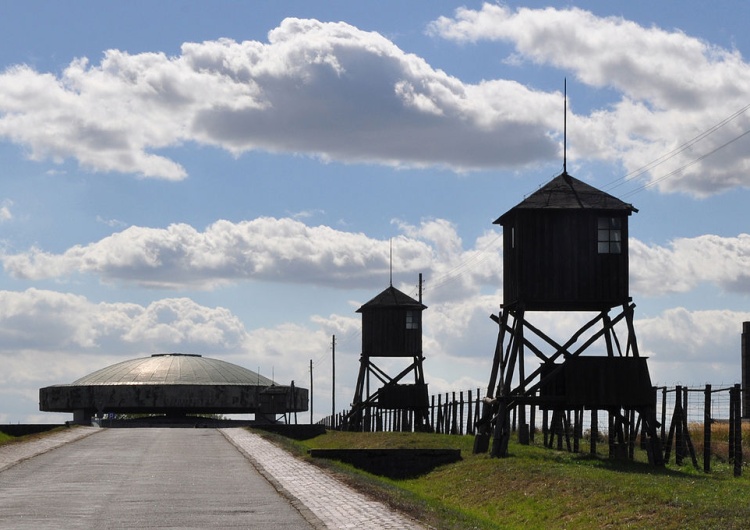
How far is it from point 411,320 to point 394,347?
1.72 metres

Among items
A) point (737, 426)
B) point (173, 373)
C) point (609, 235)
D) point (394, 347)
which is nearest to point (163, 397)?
point (173, 373)

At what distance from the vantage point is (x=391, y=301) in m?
62.7

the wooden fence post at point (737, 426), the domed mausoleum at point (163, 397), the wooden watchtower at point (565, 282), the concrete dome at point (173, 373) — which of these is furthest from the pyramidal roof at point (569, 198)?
the concrete dome at point (173, 373)

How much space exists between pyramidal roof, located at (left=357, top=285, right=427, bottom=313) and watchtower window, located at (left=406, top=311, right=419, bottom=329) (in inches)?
16.5

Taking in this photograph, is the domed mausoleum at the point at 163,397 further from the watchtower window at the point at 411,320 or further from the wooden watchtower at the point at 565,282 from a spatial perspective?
the wooden watchtower at the point at 565,282

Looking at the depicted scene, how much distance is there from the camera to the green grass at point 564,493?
1817 centimetres

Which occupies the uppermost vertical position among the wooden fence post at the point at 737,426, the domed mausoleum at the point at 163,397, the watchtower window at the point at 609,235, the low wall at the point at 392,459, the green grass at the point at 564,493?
the watchtower window at the point at 609,235

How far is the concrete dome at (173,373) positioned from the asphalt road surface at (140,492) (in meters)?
61.6

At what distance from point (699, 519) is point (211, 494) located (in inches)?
350

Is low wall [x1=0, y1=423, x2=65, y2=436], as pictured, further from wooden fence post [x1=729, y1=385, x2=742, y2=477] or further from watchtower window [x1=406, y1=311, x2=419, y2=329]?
wooden fence post [x1=729, y1=385, x2=742, y2=477]

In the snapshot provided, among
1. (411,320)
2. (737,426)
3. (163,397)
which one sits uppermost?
(411,320)

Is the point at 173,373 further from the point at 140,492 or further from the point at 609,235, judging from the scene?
the point at 140,492

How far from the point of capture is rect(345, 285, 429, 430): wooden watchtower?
62375 millimetres

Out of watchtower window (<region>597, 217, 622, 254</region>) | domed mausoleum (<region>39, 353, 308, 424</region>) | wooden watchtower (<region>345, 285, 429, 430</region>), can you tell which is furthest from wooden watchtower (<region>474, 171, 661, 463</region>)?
domed mausoleum (<region>39, 353, 308, 424</region>)
